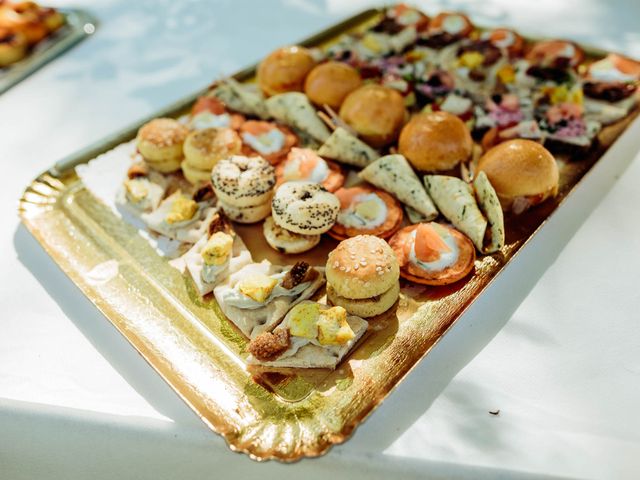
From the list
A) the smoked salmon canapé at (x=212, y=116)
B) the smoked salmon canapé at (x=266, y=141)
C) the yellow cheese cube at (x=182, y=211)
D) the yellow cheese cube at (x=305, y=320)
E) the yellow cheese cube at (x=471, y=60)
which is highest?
the yellow cheese cube at (x=471, y=60)

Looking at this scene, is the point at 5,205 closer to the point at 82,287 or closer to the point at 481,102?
the point at 82,287

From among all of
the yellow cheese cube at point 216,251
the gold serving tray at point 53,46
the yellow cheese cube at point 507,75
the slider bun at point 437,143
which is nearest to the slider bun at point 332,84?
the slider bun at point 437,143

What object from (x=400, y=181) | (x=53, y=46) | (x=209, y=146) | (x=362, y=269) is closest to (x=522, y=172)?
(x=400, y=181)

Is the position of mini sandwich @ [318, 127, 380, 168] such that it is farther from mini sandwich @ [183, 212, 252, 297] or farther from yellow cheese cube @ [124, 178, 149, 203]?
yellow cheese cube @ [124, 178, 149, 203]

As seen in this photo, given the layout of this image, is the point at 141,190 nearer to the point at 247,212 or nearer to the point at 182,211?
the point at 182,211

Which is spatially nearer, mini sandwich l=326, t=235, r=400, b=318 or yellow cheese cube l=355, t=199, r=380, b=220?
mini sandwich l=326, t=235, r=400, b=318

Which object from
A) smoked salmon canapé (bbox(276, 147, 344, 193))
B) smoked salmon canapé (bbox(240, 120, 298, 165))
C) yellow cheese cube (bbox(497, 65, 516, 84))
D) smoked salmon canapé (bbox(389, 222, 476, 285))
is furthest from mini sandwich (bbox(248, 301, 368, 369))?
yellow cheese cube (bbox(497, 65, 516, 84))

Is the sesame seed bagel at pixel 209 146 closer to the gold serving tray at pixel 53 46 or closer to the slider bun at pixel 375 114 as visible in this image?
the slider bun at pixel 375 114

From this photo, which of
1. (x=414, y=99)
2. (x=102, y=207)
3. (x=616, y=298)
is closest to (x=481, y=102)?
(x=414, y=99)
